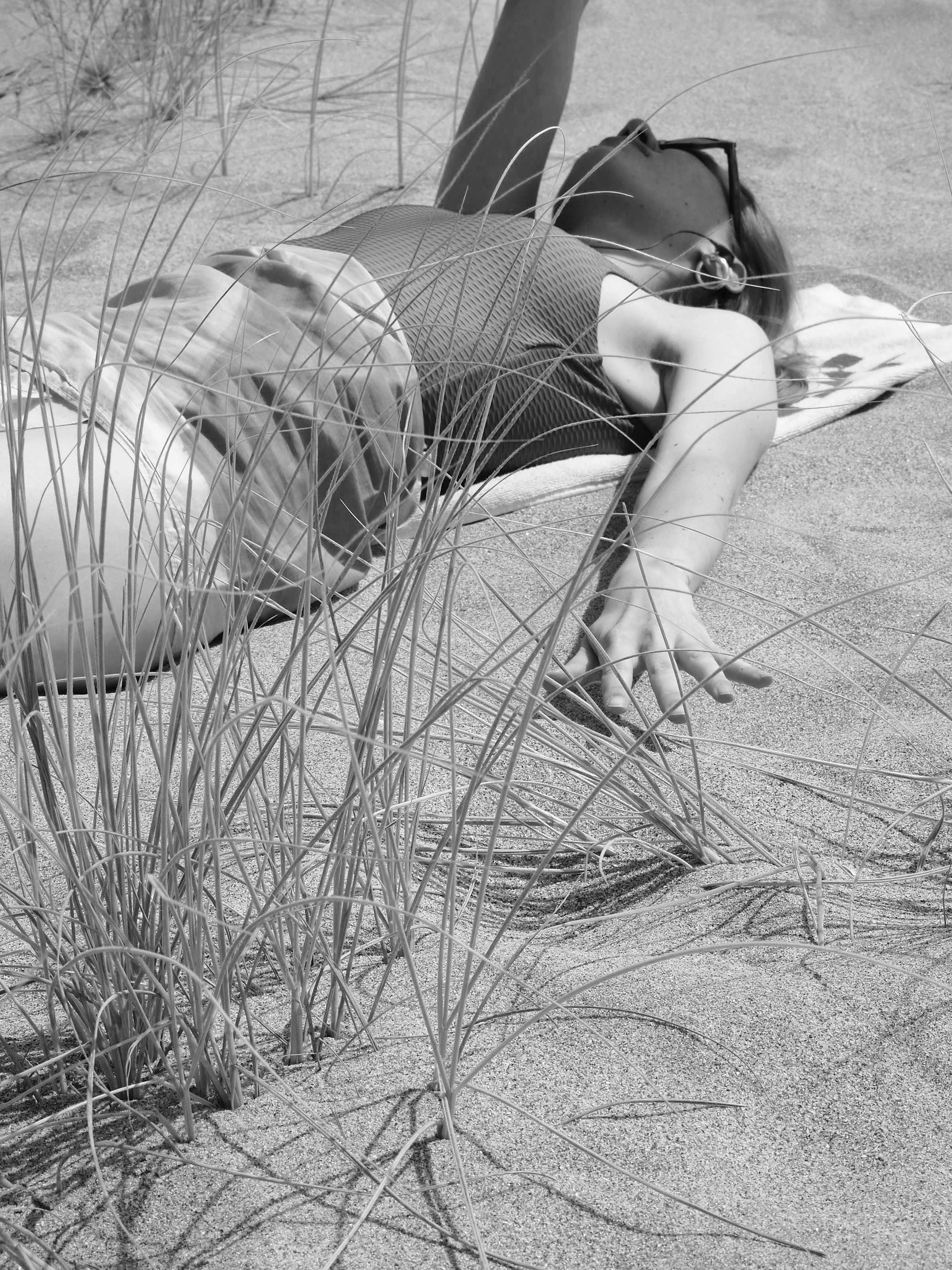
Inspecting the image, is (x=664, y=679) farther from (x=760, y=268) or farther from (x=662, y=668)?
(x=760, y=268)

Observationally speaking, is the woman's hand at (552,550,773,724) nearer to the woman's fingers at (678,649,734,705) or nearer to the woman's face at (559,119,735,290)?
the woman's fingers at (678,649,734,705)

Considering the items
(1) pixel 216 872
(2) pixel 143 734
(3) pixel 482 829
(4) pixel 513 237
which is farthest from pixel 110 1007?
(4) pixel 513 237

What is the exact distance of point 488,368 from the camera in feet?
4.91

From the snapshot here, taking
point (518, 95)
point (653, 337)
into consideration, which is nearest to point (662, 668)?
point (653, 337)

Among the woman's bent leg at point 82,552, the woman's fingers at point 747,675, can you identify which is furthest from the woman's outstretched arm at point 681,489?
the woman's bent leg at point 82,552

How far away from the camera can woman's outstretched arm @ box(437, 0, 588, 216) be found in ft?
8.20

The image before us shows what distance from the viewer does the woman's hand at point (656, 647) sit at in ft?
4.39

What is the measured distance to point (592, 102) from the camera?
11.7 feet

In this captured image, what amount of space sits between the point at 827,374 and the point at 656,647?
3.72 feet

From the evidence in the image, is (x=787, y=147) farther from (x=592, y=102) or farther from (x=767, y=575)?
(x=767, y=575)

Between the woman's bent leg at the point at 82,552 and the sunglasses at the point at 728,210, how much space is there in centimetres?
122

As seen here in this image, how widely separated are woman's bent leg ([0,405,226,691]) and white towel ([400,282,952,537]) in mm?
388

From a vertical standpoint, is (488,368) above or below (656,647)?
above

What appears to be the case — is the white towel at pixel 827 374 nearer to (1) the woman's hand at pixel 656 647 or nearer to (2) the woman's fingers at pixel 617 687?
(1) the woman's hand at pixel 656 647
